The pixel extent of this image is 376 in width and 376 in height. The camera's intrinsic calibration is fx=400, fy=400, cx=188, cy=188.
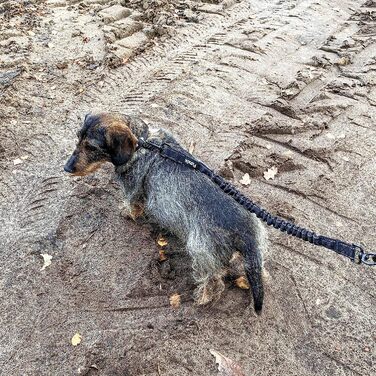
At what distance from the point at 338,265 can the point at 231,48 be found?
211 inches

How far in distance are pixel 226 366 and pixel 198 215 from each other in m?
1.42

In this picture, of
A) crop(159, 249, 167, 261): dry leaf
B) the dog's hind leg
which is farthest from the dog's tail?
crop(159, 249, 167, 261): dry leaf

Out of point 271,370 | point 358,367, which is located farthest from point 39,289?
point 358,367

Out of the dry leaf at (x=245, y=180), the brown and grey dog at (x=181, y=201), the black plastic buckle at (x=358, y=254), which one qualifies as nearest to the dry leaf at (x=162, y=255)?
the brown and grey dog at (x=181, y=201)

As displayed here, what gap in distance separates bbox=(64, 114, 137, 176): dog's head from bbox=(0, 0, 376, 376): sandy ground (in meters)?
0.97

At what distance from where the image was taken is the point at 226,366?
372cm

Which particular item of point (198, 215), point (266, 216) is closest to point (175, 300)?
point (198, 215)

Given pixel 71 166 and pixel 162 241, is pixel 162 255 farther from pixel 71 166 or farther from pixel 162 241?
pixel 71 166

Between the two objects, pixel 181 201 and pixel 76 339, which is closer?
pixel 76 339

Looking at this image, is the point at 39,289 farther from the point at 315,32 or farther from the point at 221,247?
the point at 315,32

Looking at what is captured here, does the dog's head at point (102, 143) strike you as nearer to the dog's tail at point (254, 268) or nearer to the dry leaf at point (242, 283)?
the dog's tail at point (254, 268)

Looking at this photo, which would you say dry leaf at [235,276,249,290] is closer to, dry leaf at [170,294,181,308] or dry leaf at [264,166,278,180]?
dry leaf at [170,294,181,308]

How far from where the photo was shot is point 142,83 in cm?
732

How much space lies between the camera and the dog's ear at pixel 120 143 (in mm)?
4031
